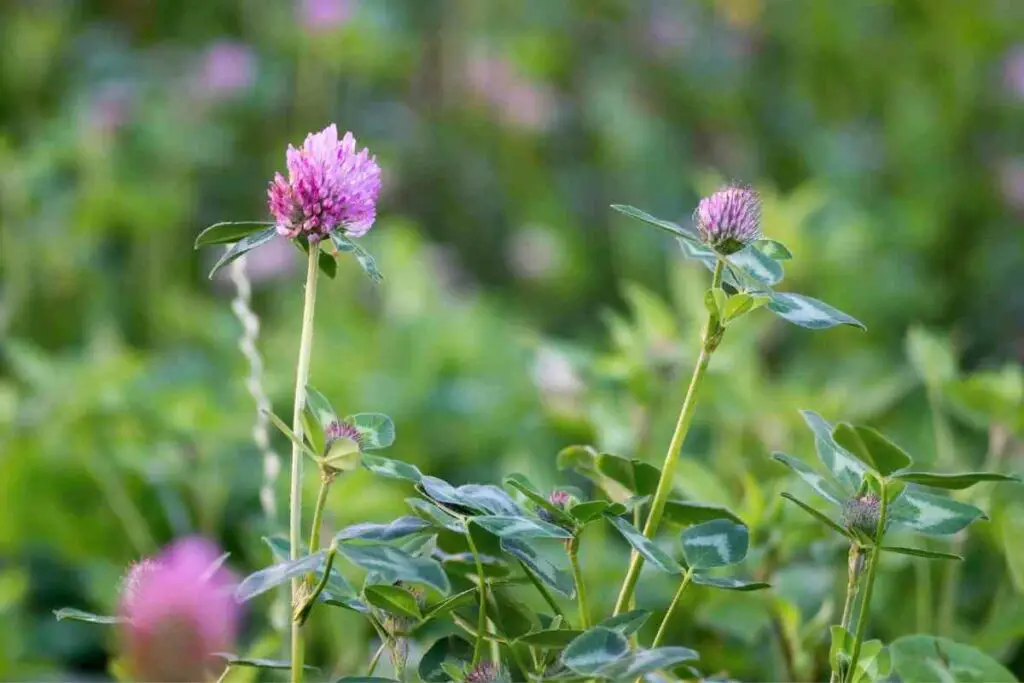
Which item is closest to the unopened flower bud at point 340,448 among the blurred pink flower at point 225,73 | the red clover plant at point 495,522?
the red clover plant at point 495,522

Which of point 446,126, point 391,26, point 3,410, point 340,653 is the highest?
point 391,26

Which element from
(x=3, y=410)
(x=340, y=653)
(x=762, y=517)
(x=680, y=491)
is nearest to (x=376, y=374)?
(x=3, y=410)

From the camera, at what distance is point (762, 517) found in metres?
0.93

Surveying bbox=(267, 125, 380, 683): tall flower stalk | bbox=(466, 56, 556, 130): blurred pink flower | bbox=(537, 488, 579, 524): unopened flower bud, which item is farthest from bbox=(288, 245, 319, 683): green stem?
bbox=(466, 56, 556, 130): blurred pink flower

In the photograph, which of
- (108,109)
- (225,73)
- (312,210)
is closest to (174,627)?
(312,210)

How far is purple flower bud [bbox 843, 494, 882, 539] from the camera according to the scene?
64 cm

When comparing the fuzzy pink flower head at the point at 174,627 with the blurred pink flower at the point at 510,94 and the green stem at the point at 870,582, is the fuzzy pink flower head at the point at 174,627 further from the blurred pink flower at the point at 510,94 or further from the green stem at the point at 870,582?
the blurred pink flower at the point at 510,94

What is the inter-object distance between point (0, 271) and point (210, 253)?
1.83 feet

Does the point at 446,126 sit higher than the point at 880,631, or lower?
higher

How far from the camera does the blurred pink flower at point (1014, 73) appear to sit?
113 inches

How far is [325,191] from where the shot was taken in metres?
0.63

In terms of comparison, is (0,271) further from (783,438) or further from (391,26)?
(391,26)

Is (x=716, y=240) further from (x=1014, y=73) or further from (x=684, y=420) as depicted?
(x=1014, y=73)

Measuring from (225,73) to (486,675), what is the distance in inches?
93.6
